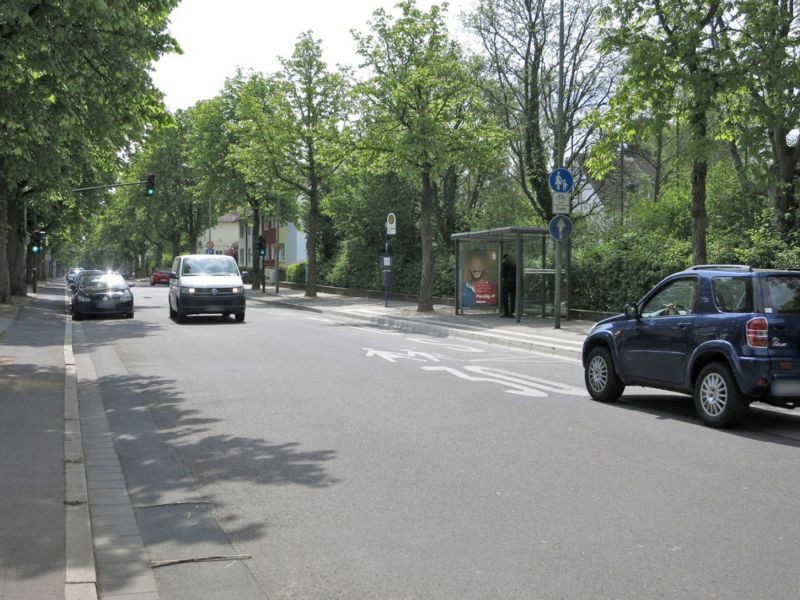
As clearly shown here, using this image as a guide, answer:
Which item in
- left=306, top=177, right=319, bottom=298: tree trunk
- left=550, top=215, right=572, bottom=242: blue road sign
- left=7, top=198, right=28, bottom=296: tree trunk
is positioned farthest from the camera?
left=306, top=177, right=319, bottom=298: tree trunk

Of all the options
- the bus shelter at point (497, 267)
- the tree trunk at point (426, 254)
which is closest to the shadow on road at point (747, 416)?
the bus shelter at point (497, 267)

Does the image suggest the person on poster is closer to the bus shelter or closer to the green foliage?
the bus shelter

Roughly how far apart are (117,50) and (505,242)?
48.5 ft

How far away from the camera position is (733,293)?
8.48 metres

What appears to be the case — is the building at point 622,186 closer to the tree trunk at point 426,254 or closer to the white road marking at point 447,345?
the tree trunk at point 426,254

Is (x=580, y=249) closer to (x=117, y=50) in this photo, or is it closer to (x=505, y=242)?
(x=505, y=242)

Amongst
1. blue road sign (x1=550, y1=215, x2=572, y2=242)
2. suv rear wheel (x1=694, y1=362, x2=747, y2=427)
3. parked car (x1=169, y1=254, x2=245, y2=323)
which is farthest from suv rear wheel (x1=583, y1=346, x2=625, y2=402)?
parked car (x1=169, y1=254, x2=245, y2=323)

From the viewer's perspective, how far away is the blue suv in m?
7.96

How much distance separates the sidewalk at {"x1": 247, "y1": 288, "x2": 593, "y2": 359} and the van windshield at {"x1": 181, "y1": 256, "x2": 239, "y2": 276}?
15.3 feet

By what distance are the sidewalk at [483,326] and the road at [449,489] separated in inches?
227

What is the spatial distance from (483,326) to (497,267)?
472 cm

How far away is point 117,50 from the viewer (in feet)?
42.9

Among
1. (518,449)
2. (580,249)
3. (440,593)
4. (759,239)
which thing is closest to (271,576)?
(440,593)

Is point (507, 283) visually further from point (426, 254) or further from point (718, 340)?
point (718, 340)
